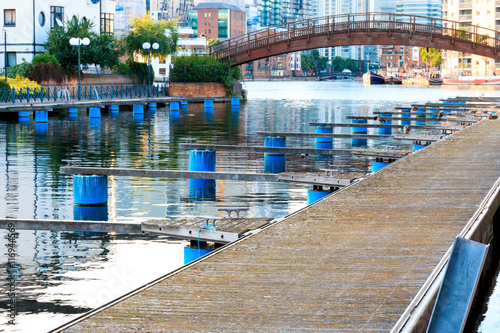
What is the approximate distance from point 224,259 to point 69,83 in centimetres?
4827

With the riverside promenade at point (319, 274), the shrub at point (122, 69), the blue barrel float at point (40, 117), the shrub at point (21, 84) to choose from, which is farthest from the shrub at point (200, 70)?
the riverside promenade at point (319, 274)

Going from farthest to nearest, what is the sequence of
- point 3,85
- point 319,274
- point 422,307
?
1. point 3,85
2. point 319,274
3. point 422,307

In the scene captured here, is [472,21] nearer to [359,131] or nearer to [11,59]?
[11,59]

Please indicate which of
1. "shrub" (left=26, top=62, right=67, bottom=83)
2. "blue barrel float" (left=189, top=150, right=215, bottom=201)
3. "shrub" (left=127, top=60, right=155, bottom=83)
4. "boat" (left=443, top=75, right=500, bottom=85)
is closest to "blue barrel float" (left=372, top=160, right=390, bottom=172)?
"blue barrel float" (left=189, top=150, right=215, bottom=201)

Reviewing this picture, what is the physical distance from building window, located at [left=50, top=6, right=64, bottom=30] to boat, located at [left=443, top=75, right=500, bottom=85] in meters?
77.1

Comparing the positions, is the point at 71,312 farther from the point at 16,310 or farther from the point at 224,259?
the point at 224,259

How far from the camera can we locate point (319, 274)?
7.27 m

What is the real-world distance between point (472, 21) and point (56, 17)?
299 feet

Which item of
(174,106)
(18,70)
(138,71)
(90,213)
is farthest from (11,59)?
(90,213)

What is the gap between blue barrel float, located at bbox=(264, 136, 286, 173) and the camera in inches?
898

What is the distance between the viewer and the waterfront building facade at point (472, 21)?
424 ft

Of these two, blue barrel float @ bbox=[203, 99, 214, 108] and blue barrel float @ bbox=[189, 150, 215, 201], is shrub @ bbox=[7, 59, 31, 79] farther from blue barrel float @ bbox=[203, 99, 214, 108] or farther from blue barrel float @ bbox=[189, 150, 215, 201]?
blue barrel float @ bbox=[189, 150, 215, 201]

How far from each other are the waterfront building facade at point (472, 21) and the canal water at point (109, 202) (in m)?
100

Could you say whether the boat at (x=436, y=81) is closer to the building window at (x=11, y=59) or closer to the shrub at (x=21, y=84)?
the building window at (x=11, y=59)
